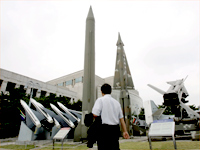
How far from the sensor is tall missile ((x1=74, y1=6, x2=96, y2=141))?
11.6m

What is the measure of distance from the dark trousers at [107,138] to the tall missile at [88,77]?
9.34 meters

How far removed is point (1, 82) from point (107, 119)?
32.6m

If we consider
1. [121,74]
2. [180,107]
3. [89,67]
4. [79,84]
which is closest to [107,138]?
[89,67]

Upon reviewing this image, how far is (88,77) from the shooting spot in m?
12.7

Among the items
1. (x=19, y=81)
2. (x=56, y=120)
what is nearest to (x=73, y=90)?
(x=19, y=81)

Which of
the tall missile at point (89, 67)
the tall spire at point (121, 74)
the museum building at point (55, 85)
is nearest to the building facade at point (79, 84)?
the museum building at point (55, 85)

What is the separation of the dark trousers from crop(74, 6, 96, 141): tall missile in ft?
30.6

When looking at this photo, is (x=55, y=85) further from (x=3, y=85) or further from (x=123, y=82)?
(x=123, y=82)

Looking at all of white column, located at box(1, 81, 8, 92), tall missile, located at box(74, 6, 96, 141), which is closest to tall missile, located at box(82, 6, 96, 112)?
tall missile, located at box(74, 6, 96, 141)

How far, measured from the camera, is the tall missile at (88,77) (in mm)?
11641

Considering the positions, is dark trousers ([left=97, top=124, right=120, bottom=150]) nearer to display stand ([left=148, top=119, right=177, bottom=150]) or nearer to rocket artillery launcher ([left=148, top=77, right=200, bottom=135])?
display stand ([left=148, top=119, right=177, bottom=150])

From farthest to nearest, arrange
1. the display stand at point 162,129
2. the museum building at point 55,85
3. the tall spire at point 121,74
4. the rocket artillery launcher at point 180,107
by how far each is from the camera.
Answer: the museum building at point 55,85 → the tall spire at point 121,74 → the rocket artillery launcher at point 180,107 → the display stand at point 162,129

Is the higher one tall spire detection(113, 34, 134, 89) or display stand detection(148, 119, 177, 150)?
tall spire detection(113, 34, 134, 89)

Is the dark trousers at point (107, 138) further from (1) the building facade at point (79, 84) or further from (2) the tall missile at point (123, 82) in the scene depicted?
(1) the building facade at point (79, 84)
